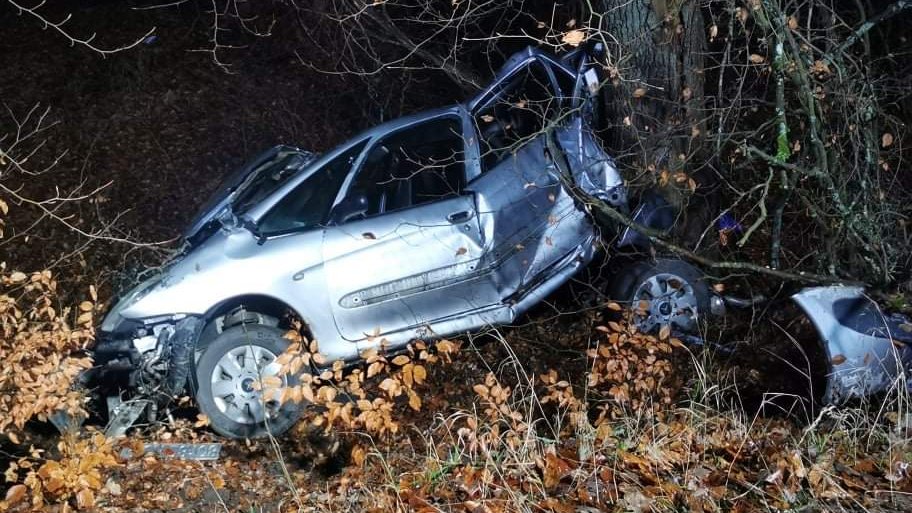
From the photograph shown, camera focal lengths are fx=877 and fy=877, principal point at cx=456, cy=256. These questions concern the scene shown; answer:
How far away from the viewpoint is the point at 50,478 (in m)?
4.89

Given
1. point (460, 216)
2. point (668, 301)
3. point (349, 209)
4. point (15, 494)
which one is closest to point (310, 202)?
point (349, 209)

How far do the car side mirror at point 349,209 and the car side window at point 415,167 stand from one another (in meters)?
0.11

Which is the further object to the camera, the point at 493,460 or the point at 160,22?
the point at 160,22

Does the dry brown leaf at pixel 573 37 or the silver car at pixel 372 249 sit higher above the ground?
the dry brown leaf at pixel 573 37

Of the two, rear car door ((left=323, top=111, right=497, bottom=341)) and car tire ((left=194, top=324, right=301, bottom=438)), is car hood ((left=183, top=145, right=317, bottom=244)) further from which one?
car tire ((left=194, top=324, right=301, bottom=438))

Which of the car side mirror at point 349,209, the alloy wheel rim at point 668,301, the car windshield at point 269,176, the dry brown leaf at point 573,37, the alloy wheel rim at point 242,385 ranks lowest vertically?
the alloy wheel rim at point 668,301

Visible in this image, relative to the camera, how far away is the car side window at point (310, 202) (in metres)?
6.12

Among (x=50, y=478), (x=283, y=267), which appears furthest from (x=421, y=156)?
(x=50, y=478)

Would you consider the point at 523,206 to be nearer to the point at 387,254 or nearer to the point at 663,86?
the point at 387,254

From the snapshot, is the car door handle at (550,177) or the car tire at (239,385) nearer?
the car tire at (239,385)

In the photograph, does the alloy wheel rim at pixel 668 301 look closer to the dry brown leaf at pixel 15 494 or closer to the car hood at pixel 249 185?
the car hood at pixel 249 185

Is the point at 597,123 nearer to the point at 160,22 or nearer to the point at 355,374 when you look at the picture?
the point at 355,374

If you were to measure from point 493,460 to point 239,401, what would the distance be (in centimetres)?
218

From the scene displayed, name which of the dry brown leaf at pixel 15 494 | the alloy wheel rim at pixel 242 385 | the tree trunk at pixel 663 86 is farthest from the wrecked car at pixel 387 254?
the dry brown leaf at pixel 15 494
